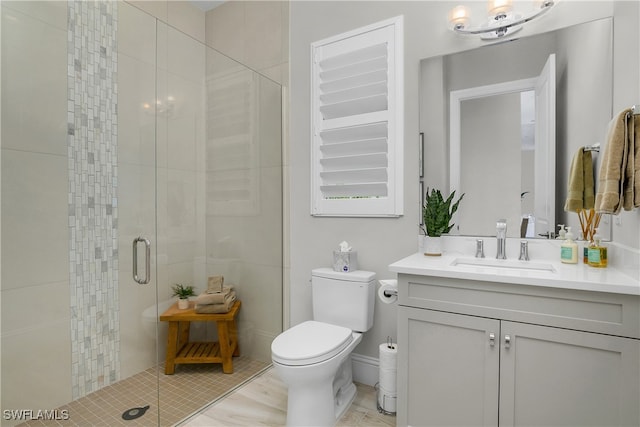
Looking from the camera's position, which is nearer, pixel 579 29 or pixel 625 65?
pixel 625 65

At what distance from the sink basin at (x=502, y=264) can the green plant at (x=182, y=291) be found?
1.44 meters

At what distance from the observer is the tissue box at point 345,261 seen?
6.82 ft

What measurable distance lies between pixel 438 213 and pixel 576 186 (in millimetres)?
631

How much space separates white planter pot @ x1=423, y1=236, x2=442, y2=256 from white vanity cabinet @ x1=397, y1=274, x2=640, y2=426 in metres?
0.36

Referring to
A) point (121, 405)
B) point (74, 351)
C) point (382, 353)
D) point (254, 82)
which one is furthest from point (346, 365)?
point (254, 82)

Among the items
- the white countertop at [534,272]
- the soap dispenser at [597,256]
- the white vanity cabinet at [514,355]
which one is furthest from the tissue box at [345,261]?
the soap dispenser at [597,256]

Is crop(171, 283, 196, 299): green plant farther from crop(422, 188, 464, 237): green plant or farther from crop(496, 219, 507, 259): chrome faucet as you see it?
crop(496, 219, 507, 259): chrome faucet

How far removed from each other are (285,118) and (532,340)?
2.01 metres

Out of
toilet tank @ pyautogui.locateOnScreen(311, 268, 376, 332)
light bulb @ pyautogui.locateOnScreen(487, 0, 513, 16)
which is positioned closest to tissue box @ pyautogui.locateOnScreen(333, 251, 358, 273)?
toilet tank @ pyautogui.locateOnScreen(311, 268, 376, 332)

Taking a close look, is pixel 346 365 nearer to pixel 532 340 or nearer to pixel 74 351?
pixel 532 340

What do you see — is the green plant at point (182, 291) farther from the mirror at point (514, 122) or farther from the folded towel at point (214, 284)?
the mirror at point (514, 122)

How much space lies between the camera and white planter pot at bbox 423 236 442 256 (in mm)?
1827

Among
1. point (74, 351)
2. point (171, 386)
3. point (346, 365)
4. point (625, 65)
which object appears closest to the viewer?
point (625, 65)

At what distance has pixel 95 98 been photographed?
165 centimetres
